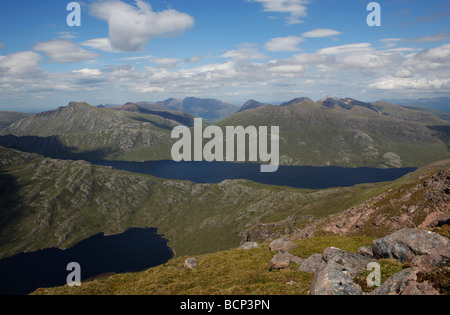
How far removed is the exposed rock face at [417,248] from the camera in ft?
77.8

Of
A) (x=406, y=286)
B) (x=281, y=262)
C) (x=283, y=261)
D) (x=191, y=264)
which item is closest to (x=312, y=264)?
(x=283, y=261)

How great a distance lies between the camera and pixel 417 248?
2736 cm

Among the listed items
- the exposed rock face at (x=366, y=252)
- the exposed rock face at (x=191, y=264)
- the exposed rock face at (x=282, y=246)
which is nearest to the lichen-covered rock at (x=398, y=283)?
the exposed rock face at (x=366, y=252)

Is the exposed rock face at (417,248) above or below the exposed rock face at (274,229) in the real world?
above

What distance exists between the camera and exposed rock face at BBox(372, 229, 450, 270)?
23702 mm

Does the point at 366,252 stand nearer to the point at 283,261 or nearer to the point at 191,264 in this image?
the point at 283,261

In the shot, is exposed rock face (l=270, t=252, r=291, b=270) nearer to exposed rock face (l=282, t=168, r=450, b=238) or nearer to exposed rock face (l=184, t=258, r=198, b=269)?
exposed rock face (l=184, t=258, r=198, b=269)

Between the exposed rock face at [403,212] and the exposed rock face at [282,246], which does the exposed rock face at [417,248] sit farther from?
the exposed rock face at [403,212]

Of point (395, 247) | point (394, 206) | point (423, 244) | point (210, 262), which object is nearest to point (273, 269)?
point (210, 262)

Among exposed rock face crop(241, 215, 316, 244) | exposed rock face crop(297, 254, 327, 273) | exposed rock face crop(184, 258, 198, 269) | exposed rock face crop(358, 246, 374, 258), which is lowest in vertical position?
exposed rock face crop(241, 215, 316, 244)

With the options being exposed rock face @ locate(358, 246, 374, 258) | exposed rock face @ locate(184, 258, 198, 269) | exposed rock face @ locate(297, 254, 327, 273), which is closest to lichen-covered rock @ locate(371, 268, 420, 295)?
exposed rock face @ locate(358, 246, 374, 258)

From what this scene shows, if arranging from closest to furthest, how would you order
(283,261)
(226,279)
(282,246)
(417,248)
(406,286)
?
(406,286), (417,248), (226,279), (283,261), (282,246)

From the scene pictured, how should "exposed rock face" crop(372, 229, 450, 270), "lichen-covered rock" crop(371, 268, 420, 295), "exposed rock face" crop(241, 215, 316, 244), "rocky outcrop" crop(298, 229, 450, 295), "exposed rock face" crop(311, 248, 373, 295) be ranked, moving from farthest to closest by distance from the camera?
"exposed rock face" crop(241, 215, 316, 244)
"exposed rock face" crop(372, 229, 450, 270)
"exposed rock face" crop(311, 248, 373, 295)
"lichen-covered rock" crop(371, 268, 420, 295)
"rocky outcrop" crop(298, 229, 450, 295)
